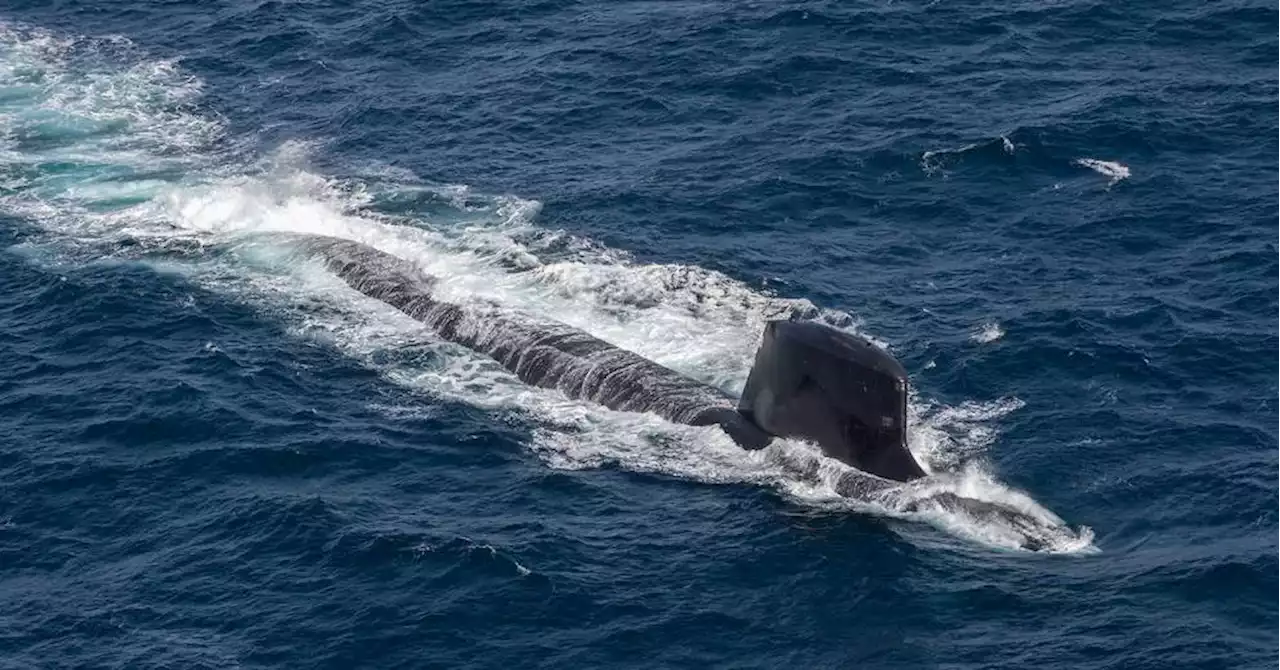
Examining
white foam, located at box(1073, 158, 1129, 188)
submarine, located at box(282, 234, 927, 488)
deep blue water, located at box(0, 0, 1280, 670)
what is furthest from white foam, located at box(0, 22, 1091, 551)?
white foam, located at box(1073, 158, 1129, 188)

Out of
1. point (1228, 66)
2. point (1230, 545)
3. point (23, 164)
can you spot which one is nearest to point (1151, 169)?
point (1228, 66)

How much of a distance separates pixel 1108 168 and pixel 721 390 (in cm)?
2841

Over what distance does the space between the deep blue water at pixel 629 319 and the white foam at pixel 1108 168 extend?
0.19m

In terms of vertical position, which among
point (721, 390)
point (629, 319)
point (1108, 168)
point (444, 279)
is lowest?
point (721, 390)

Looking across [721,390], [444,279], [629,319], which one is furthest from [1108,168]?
[444,279]

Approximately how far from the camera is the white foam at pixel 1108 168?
333 feet

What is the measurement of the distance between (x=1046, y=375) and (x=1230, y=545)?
52.7 feet

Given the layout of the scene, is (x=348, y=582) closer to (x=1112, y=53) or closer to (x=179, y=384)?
(x=179, y=384)

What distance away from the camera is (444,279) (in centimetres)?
9969

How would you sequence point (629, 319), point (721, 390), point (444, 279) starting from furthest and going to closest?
point (444, 279) → point (629, 319) → point (721, 390)

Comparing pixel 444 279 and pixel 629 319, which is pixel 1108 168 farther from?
pixel 444 279

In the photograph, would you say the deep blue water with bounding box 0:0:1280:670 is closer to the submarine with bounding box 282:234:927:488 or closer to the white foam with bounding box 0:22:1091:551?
the white foam with bounding box 0:22:1091:551

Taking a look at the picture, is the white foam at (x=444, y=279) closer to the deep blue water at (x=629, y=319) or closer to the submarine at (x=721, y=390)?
the deep blue water at (x=629, y=319)

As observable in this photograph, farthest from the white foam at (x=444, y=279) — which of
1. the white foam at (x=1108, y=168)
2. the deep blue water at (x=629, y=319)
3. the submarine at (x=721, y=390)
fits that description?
the white foam at (x=1108, y=168)
